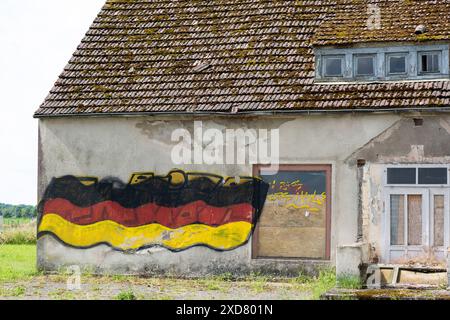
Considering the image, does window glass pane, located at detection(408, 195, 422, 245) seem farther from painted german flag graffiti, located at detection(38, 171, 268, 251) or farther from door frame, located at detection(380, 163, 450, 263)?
painted german flag graffiti, located at detection(38, 171, 268, 251)

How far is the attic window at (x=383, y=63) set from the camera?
22109 millimetres

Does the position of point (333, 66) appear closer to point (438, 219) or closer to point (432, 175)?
point (432, 175)

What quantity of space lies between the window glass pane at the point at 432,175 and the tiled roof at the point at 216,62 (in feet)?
5.07

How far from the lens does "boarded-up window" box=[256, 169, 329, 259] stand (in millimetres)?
22172

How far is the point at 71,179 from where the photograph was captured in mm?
24078

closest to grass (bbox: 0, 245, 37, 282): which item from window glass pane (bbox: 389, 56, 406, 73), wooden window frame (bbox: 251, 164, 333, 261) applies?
wooden window frame (bbox: 251, 164, 333, 261)

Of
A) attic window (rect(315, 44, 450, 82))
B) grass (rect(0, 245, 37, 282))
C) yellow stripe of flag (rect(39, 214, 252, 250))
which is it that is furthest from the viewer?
grass (rect(0, 245, 37, 282))

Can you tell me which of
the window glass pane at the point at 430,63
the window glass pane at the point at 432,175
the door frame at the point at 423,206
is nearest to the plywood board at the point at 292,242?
the door frame at the point at 423,206

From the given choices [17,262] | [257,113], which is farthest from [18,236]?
[257,113]

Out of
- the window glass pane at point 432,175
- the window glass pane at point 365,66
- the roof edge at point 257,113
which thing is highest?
the window glass pane at point 365,66

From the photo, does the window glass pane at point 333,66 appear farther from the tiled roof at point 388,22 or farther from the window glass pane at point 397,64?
the window glass pane at point 397,64

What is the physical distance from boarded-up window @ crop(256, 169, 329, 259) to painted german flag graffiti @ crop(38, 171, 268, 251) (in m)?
0.31

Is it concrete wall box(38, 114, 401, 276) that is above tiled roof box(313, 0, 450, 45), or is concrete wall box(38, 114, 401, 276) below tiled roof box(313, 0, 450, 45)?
below
